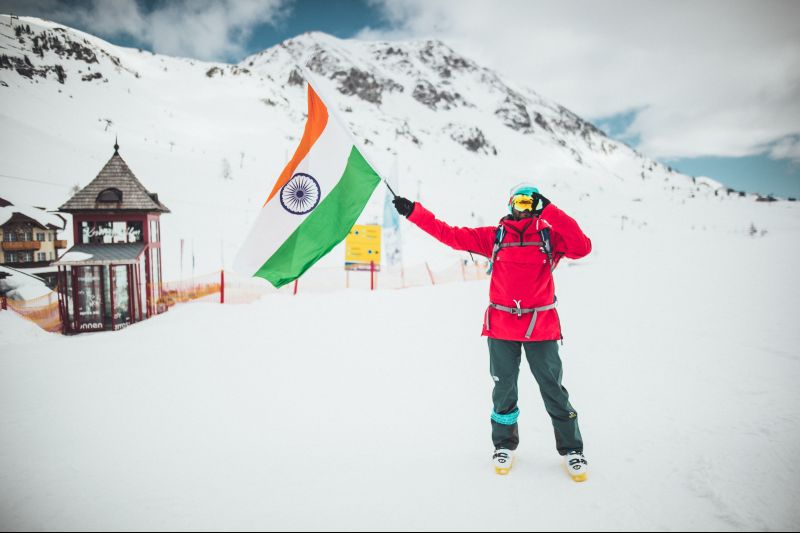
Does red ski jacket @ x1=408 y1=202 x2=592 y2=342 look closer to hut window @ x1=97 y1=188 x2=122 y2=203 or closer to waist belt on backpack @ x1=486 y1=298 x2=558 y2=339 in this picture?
waist belt on backpack @ x1=486 y1=298 x2=558 y2=339

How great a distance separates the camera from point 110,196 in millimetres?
9117

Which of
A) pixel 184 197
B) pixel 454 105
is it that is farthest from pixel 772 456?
pixel 454 105

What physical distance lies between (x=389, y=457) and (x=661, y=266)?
519 inches

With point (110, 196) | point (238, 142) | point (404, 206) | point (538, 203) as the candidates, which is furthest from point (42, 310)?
point (238, 142)

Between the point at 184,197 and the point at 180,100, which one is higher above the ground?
the point at 180,100

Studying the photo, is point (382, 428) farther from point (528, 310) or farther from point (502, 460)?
point (528, 310)

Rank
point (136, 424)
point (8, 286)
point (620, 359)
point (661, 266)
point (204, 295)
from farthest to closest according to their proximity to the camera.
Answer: point (661, 266) → point (204, 295) → point (8, 286) → point (620, 359) → point (136, 424)

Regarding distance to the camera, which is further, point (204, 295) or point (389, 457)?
point (204, 295)

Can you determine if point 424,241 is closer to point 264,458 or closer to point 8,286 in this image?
point 8,286

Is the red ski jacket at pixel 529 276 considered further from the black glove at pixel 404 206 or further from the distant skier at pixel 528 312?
the black glove at pixel 404 206

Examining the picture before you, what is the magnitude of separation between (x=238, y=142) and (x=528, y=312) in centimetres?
3850

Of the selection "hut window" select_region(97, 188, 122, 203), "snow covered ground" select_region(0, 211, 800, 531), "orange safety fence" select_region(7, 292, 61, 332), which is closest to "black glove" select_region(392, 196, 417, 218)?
"snow covered ground" select_region(0, 211, 800, 531)

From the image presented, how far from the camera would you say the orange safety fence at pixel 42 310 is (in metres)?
8.09

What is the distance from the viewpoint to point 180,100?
140 feet
